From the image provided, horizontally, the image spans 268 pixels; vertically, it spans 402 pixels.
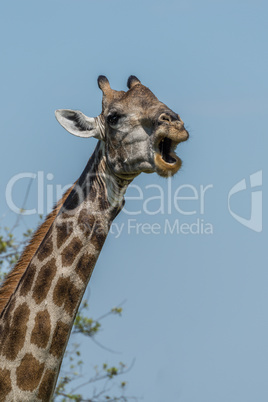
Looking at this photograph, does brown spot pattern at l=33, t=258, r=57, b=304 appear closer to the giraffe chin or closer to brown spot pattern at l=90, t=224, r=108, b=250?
brown spot pattern at l=90, t=224, r=108, b=250

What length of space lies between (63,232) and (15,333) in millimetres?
1121

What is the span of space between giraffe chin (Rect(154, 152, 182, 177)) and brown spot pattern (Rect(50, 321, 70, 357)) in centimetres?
182

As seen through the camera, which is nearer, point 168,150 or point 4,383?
point 4,383

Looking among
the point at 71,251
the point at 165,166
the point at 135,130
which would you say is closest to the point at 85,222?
the point at 71,251

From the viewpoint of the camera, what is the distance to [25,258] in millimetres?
10016

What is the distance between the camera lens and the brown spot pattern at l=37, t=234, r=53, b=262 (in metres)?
9.66

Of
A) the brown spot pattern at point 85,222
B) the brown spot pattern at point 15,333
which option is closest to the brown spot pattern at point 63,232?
the brown spot pattern at point 85,222

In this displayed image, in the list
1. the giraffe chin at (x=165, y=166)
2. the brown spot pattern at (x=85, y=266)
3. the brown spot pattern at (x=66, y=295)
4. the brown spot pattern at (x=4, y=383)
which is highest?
the giraffe chin at (x=165, y=166)

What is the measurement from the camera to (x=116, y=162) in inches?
395

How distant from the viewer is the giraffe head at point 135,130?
9789mm

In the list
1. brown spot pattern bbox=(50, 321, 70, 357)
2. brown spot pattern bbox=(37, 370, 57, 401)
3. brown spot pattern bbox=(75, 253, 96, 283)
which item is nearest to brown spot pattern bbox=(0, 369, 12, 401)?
brown spot pattern bbox=(37, 370, 57, 401)

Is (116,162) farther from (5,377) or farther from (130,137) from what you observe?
(5,377)

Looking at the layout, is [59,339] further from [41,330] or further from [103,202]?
[103,202]

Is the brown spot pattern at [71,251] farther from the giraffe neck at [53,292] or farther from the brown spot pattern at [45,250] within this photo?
the brown spot pattern at [45,250]
